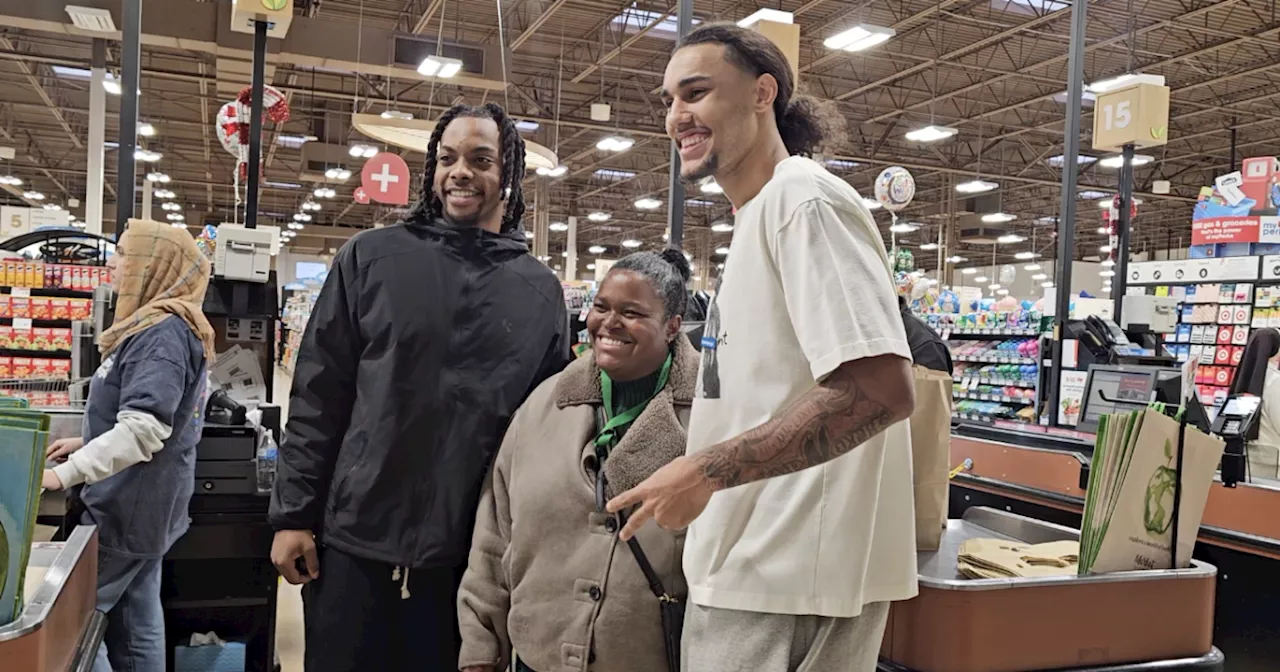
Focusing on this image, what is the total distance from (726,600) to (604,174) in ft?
85.9

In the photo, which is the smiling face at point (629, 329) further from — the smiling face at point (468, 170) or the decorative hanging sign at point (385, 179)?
the decorative hanging sign at point (385, 179)

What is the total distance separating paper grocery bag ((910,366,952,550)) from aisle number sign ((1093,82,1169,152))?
210 inches

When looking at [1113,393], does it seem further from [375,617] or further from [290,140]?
[290,140]

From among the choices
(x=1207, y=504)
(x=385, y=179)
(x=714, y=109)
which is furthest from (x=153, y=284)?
(x=385, y=179)

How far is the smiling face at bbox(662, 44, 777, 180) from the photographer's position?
4.73 ft

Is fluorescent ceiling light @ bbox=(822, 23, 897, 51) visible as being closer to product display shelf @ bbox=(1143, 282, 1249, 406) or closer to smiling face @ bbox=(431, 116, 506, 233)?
product display shelf @ bbox=(1143, 282, 1249, 406)

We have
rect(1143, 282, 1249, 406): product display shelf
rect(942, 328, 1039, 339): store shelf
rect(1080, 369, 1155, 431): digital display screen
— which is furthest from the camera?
rect(1143, 282, 1249, 406): product display shelf

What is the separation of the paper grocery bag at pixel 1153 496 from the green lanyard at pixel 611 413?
924mm

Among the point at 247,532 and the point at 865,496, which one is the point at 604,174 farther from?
the point at 865,496

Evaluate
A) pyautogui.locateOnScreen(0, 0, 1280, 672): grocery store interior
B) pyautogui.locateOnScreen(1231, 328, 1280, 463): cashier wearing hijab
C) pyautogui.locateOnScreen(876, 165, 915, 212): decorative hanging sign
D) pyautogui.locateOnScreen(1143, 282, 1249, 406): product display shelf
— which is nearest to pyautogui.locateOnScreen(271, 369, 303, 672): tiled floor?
pyautogui.locateOnScreen(0, 0, 1280, 672): grocery store interior

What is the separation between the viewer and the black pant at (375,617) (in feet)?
6.82

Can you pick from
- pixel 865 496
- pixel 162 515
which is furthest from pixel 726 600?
pixel 162 515

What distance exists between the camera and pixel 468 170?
2184mm

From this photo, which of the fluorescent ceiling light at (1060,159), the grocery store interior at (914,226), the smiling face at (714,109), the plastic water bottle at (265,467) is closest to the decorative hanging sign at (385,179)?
the grocery store interior at (914,226)
